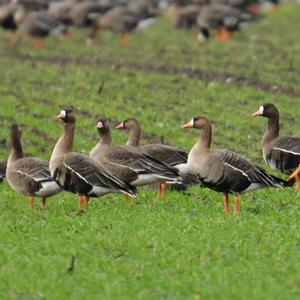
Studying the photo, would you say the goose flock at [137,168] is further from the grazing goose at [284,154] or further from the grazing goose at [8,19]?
the grazing goose at [8,19]

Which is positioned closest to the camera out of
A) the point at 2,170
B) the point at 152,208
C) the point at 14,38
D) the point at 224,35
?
the point at 152,208

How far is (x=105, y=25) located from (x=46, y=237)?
28919 mm

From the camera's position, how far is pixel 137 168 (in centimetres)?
1822

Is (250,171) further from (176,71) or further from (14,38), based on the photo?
(14,38)

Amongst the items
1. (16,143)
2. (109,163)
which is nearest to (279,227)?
(109,163)

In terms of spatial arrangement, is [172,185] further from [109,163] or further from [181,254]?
[181,254]

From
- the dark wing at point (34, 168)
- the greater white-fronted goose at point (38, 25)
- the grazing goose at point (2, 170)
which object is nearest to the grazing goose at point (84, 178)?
the dark wing at point (34, 168)

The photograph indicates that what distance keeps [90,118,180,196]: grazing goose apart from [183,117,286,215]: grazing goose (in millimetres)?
602

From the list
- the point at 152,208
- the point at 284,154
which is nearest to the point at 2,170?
the point at 152,208

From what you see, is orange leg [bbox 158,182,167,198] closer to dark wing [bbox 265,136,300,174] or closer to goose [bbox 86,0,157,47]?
dark wing [bbox 265,136,300,174]

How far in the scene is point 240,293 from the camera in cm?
1275

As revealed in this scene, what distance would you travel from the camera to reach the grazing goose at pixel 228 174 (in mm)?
17219

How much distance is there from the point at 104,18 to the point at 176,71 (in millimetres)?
10537

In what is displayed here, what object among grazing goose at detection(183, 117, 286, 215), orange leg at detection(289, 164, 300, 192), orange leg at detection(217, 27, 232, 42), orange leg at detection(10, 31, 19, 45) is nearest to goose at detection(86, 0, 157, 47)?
orange leg at detection(10, 31, 19, 45)
